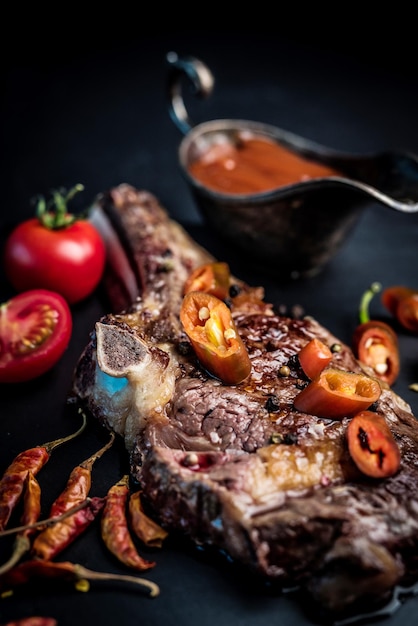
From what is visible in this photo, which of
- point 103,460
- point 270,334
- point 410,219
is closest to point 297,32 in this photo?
point 410,219

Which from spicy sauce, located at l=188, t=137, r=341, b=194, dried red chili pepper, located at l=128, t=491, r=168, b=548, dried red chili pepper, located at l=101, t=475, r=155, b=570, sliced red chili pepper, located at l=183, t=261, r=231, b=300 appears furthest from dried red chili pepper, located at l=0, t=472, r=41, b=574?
spicy sauce, located at l=188, t=137, r=341, b=194

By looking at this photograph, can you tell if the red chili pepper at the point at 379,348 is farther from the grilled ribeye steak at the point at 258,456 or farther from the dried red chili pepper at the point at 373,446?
the dried red chili pepper at the point at 373,446

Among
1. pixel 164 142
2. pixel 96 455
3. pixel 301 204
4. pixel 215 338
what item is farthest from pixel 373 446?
pixel 164 142

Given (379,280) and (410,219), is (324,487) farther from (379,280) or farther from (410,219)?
(410,219)

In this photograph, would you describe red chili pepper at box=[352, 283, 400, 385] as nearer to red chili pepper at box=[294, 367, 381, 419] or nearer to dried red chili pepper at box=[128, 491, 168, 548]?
red chili pepper at box=[294, 367, 381, 419]

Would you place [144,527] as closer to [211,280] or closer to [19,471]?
[19,471]
